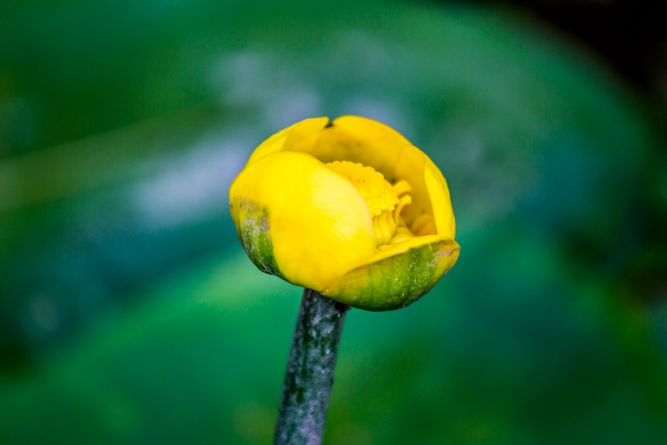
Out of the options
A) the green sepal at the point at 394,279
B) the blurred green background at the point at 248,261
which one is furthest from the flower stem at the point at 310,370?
the blurred green background at the point at 248,261

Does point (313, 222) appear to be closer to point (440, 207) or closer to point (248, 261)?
point (440, 207)

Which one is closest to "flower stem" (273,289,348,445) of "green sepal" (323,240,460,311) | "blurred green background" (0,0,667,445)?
"green sepal" (323,240,460,311)

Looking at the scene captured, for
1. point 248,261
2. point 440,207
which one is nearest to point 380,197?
point 440,207

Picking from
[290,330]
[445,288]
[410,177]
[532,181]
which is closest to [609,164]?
[532,181]

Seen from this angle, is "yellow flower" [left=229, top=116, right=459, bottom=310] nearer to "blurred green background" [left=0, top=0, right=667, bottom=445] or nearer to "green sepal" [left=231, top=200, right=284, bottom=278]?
"green sepal" [left=231, top=200, right=284, bottom=278]

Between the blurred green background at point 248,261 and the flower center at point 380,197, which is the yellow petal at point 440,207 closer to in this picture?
the flower center at point 380,197
